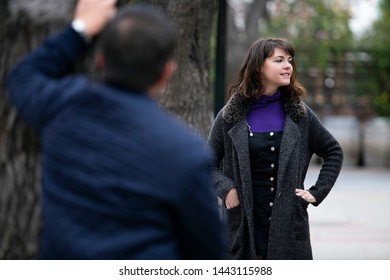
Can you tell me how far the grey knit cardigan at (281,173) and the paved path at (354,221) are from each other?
346cm

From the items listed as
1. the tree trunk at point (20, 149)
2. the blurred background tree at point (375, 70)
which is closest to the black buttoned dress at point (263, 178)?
the tree trunk at point (20, 149)

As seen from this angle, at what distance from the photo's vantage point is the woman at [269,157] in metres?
4.35

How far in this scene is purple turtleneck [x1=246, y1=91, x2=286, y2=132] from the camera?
14.7 feet

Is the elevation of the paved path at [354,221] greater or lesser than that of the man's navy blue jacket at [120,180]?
lesser

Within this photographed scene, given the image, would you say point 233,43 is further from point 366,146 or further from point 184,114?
point 184,114

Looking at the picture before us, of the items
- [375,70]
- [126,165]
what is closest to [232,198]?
[126,165]

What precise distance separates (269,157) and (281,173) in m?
0.13

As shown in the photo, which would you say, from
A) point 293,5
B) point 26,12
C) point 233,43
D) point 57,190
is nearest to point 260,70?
point 26,12

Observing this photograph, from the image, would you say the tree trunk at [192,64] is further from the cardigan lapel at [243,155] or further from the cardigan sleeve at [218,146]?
the cardigan lapel at [243,155]

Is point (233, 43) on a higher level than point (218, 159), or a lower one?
higher

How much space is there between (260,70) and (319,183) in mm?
718

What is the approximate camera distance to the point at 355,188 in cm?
1437

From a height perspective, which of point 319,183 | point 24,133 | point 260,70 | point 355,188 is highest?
point 260,70

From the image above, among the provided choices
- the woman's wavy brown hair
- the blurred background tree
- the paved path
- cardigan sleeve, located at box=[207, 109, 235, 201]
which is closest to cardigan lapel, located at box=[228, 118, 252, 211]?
cardigan sleeve, located at box=[207, 109, 235, 201]
